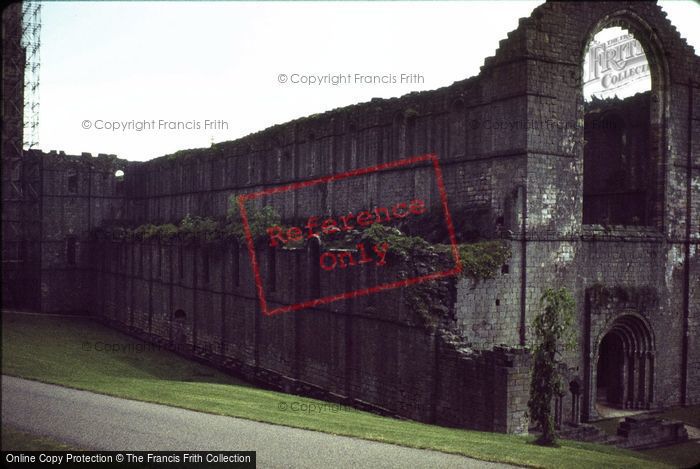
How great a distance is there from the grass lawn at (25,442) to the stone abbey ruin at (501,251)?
410 inches

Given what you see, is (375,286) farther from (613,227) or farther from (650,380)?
(650,380)

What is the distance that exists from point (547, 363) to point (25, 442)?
437 inches

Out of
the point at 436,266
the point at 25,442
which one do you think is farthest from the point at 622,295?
the point at 25,442

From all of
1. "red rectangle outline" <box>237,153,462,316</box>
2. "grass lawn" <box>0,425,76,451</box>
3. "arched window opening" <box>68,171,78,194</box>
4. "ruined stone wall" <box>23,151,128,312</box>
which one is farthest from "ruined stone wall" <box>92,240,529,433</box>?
"grass lawn" <box>0,425,76,451</box>

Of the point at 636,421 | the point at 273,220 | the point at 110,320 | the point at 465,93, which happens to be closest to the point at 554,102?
the point at 465,93

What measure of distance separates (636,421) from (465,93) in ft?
40.5

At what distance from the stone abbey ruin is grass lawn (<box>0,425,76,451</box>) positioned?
10.4 metres

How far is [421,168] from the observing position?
27125 millimetres

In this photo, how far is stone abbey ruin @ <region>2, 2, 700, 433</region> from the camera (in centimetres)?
2008

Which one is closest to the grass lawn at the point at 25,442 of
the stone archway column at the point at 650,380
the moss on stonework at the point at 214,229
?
the moss on stonework at the point at 214,229

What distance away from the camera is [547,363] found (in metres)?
15.9

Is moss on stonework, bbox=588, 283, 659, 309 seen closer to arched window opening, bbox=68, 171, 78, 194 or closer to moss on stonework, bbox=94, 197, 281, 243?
moss on stonework, bbox=94, 197, 281, 243

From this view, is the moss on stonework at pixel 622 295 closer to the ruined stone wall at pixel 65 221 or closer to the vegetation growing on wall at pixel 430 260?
the vegetation growing on wall at pixel 430 260

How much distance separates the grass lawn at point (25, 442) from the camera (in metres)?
11.4
